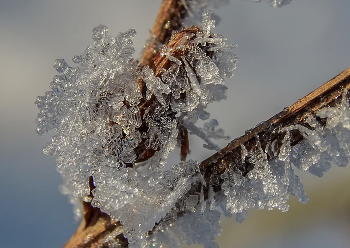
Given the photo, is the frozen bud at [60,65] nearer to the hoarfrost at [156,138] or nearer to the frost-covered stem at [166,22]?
the hoarfrost at [156,138]

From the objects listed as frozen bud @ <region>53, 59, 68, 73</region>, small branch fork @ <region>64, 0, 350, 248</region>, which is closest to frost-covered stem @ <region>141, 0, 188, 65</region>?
small branch fork @ <region>64, 0, 350, 248</region>

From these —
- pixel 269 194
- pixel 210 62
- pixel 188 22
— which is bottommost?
pixel 269 194

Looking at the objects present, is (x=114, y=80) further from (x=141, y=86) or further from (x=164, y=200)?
(x=164, y=200)

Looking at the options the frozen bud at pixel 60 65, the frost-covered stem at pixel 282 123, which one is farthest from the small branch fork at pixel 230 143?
the frozen bud at pixel 60 65

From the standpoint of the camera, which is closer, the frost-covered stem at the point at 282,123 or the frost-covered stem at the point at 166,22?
the frost-covered stem at the point at 282,123

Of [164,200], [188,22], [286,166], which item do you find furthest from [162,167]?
[188,22]

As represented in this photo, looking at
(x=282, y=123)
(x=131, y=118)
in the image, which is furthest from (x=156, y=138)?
(x=282, y=123)

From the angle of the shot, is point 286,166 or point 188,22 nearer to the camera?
point 286,166
